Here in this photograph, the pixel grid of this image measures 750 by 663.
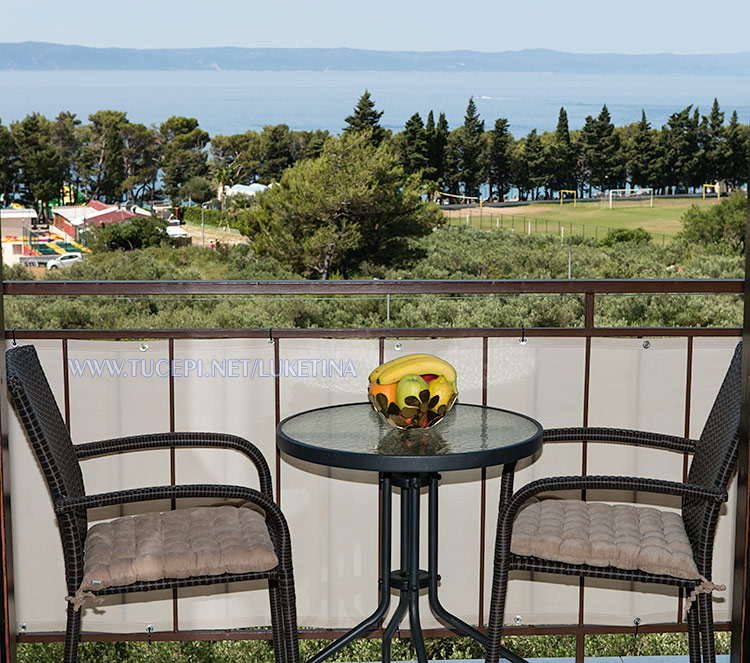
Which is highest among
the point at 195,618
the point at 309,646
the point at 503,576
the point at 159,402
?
the point at 159,402

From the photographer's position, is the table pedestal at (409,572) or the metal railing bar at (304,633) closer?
the table pedestal at (409,572)

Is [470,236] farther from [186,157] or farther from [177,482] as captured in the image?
[177,482]

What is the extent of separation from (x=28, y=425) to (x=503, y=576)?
90cm

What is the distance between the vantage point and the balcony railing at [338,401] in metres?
2.03

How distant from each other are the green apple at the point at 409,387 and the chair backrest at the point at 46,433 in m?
0.62

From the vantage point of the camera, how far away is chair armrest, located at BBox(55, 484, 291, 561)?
5.10ft

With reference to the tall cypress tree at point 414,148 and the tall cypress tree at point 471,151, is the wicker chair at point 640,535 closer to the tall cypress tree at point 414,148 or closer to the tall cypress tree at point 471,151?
the tall cypress tree at point 414,148

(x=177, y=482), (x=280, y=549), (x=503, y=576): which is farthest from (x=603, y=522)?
(x=177, y=482)

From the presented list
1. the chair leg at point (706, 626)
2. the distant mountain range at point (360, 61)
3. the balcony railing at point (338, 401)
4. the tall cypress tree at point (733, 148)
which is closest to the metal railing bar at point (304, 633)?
the balcony railing at point (338, 401)

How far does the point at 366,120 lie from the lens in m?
32.0

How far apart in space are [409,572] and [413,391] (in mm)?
422

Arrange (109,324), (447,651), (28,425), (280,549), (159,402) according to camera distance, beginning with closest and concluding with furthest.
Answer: (28,425) → (280,549) → (159,402) → (447,651) → (109,324)

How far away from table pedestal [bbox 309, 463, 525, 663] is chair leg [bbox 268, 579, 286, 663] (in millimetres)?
121

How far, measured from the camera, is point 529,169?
34281 millimetres
